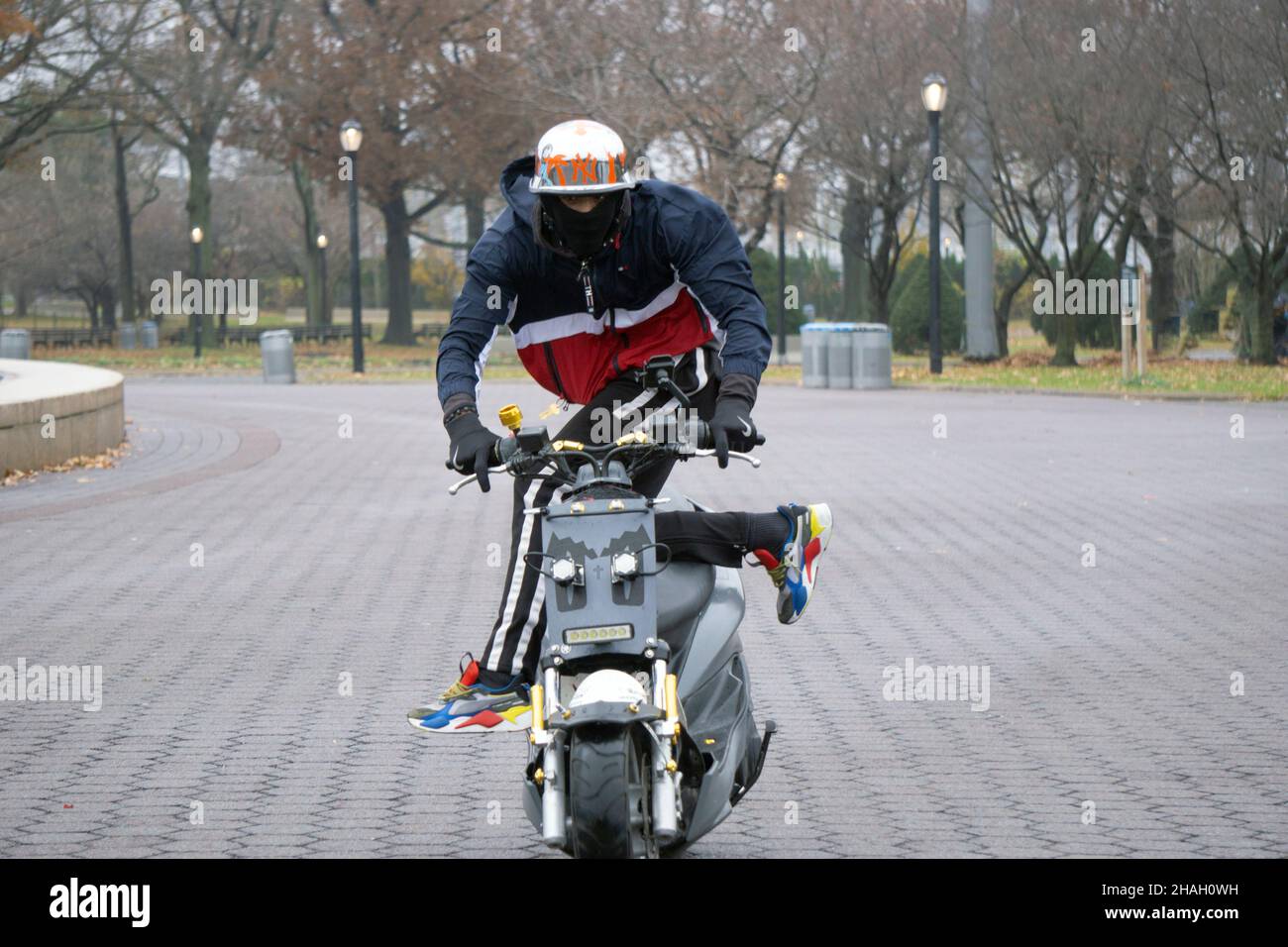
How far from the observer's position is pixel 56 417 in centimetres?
1573

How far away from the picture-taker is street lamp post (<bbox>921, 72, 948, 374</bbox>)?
28766 millimetres

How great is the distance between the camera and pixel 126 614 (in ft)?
29.5

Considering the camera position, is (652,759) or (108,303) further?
(108,303)

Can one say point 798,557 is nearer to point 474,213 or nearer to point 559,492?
point 559,492

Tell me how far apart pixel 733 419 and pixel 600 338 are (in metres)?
0.69

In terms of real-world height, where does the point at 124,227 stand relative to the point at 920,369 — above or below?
above

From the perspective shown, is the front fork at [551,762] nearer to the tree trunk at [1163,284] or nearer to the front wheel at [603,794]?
the front wheel at [603,794]

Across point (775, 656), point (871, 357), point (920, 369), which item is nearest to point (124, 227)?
point (920, 369)

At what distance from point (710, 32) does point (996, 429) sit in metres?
20.1

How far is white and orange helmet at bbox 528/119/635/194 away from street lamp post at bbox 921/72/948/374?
24.9m

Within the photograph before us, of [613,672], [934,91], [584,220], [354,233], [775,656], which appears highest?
[934,91]

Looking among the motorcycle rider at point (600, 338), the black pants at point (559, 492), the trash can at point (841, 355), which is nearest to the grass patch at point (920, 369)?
the trash can at point (841, 355)

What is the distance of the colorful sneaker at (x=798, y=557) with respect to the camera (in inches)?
185

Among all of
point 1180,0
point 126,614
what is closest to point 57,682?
point 126,614
